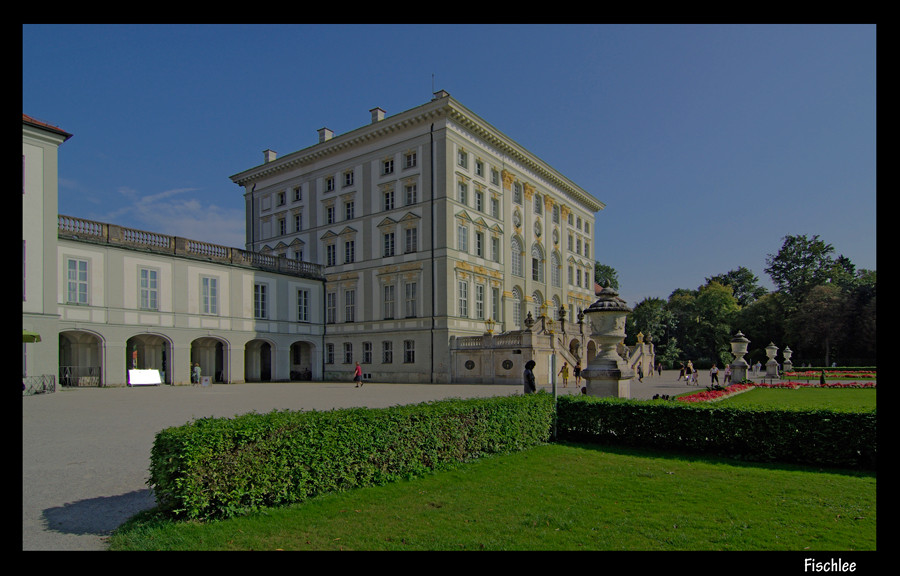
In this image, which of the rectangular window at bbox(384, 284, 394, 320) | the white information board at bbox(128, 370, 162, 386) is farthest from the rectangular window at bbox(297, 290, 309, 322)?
the white information board at bbox(128, 370, 162, 386)

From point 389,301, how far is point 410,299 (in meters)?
2.13

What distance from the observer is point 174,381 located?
1346 inches

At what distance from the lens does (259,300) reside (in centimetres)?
3981

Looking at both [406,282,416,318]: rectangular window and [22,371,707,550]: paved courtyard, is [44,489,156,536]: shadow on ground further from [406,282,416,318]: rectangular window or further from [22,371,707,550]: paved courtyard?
[406,282,416,318]: rectangular window

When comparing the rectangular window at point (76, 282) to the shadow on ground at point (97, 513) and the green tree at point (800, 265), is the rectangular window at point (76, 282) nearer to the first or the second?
the shadow on ground at point (97, 513)

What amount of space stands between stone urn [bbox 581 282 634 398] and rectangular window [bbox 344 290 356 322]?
2999 centimetres

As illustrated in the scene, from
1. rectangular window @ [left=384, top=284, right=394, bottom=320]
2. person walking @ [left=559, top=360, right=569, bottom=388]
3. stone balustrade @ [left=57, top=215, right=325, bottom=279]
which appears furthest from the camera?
rectangular window @ [left=384, top=284, right=394, bottom=320]

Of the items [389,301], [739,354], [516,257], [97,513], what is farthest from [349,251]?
[97,513]

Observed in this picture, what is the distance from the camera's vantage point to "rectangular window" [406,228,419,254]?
39906 mm

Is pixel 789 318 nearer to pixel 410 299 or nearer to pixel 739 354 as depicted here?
pixel 739 354

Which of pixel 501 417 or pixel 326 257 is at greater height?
pixel 326 257
